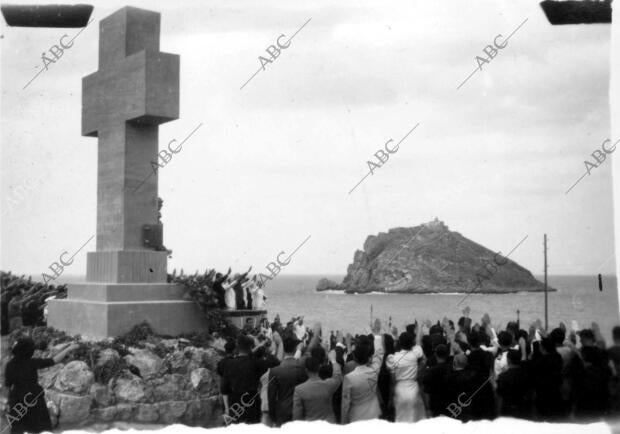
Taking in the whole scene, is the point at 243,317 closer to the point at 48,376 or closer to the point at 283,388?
the point at 48,376

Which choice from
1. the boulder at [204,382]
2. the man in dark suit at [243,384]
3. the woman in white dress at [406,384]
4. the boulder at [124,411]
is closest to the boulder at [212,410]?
the boulder at [204,382]

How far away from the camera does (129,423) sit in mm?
9648

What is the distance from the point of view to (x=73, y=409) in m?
9.51

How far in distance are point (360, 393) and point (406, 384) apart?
2.10 feet

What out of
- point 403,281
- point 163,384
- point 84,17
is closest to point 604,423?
Result: point 163,384

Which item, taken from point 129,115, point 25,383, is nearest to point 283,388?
point 25,383

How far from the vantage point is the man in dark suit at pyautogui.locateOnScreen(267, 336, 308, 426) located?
7.06 meters

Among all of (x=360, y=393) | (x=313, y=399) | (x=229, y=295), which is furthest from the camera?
(x=229, y=295)

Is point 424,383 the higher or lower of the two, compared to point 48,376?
higher

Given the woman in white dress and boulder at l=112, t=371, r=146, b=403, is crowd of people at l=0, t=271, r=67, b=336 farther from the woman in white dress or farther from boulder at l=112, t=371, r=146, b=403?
the woman in white dress

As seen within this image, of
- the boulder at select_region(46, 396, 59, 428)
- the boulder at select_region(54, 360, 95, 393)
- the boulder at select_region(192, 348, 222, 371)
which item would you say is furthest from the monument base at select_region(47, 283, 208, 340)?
the boulder at select_region(46, 396, 59, 428)

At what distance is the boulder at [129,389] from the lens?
9.83 m

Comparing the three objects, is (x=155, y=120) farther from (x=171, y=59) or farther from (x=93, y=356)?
(x=93, y=356)

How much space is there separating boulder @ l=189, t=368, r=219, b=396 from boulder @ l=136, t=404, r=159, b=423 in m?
0.66
